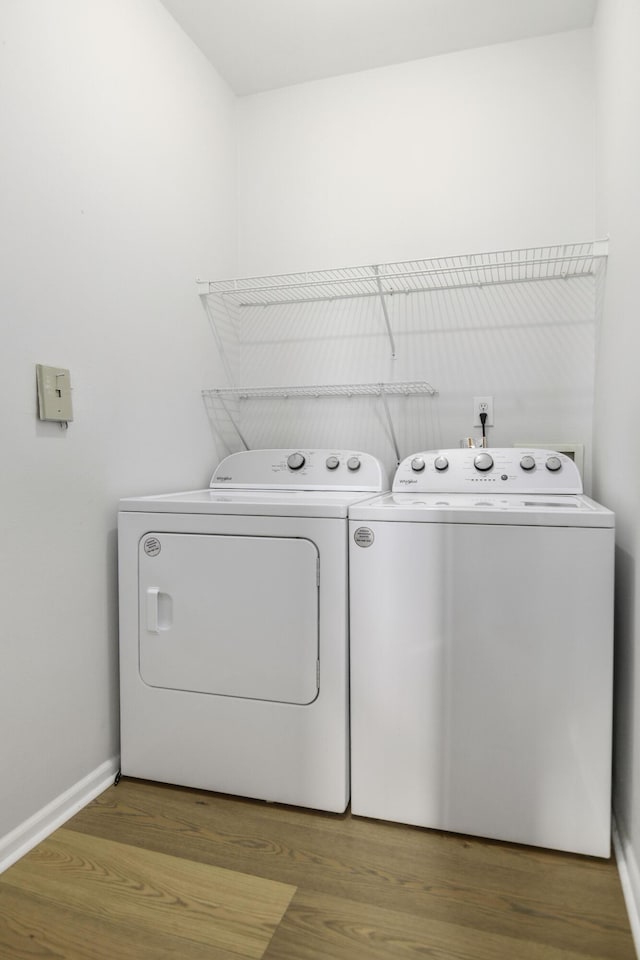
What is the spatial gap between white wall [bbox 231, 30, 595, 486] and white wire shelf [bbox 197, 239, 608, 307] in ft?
0.15

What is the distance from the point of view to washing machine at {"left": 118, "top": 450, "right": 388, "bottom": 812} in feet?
4.72

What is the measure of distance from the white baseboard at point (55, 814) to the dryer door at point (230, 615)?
28cm

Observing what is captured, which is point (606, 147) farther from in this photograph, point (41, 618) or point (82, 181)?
point (41, 618)

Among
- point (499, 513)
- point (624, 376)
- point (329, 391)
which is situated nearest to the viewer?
point (499, 513)

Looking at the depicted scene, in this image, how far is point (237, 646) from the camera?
1.51 meters

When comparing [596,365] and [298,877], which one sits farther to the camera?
[596,365]

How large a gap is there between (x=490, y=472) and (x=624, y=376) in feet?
1.66

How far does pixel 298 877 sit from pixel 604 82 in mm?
2275

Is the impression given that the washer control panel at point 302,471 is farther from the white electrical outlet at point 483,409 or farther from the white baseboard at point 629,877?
the white baseboard at point 629,877

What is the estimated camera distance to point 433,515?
137 centimetres

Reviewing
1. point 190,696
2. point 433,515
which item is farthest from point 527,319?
point 190,696

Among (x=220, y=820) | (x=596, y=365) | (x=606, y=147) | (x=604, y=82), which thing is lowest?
(x=220, y=820)

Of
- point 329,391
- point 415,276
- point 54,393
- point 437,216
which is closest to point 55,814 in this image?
point 54,393

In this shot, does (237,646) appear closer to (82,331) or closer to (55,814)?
(55,814)
